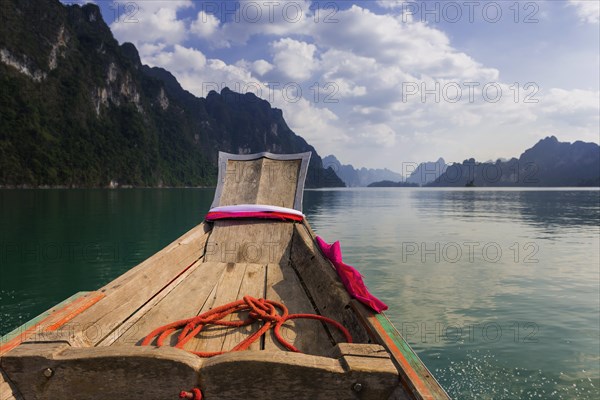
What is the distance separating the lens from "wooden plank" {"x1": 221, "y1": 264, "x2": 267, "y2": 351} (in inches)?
107

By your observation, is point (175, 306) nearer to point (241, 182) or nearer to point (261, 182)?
point (261, 182)

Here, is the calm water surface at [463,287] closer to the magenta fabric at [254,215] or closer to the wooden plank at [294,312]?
the wooden plank at [294,312]

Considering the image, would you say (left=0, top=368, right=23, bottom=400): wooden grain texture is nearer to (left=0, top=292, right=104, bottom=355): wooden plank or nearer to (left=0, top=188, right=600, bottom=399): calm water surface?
(left=0, top=292, right=104, bottom=355): wooden plank

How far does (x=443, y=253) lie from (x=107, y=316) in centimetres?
1329

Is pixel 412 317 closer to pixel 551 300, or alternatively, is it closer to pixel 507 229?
pixel 551 300

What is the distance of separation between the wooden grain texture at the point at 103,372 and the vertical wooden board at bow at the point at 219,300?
845 millimetres

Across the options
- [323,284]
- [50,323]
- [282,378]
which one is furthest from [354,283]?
[50,323]

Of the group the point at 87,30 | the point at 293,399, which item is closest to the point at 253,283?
the point at 293,399

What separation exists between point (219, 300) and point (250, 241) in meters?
1.92

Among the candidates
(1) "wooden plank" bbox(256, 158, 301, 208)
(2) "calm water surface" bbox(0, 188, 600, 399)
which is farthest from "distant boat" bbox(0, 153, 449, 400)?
(2) "calm water surface" bbox(0, 188, 600, 399)

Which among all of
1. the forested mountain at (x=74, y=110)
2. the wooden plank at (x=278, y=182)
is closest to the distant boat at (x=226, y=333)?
the wooden plank at (x=278, y=182)

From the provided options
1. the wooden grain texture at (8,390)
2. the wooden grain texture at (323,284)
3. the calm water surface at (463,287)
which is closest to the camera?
the wooden grain texture at (8,390)

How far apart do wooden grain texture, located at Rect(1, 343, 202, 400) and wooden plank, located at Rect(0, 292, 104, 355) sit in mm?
245

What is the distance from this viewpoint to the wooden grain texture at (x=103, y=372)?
5.65ft
